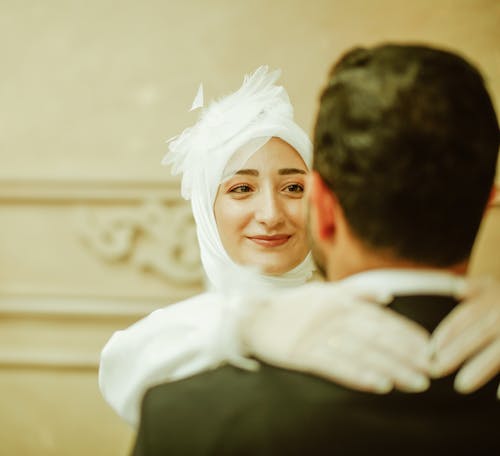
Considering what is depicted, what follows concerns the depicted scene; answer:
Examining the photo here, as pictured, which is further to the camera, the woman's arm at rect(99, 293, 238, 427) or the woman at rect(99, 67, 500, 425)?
the woman at rect(99, 67, 500, 425)

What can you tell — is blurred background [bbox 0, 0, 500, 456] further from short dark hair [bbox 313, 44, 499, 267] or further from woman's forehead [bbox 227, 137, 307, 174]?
short dark hair [bbox 313, 44, 499, 267]

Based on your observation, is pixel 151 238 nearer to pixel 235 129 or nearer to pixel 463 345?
pixel 235 129

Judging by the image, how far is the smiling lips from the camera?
1.48 m

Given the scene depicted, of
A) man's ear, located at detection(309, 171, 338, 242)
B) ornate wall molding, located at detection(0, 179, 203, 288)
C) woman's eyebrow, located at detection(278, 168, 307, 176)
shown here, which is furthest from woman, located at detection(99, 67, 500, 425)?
ornate wall molding, located at detection(0, 179, 203, 288)

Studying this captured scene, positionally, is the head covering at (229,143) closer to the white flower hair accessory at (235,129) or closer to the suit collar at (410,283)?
the white flower hair accessory at (235,129)

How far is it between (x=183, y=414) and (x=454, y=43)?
2.53 m

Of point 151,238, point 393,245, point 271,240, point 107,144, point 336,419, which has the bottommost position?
point 151,238

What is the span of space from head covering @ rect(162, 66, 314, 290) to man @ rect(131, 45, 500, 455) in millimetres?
706

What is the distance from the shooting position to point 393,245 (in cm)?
78

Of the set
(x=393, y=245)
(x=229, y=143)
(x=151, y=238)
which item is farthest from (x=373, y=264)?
(x=151, y=238)

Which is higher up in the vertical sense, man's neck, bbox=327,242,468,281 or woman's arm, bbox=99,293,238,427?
man's neck, bbox=327,242,468,281

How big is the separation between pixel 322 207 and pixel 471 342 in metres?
0.26

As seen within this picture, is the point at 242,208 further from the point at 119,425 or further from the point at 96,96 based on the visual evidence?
the point at 119,425

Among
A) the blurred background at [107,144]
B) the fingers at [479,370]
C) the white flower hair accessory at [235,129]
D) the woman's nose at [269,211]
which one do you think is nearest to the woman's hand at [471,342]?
the fingers at [479,370]
